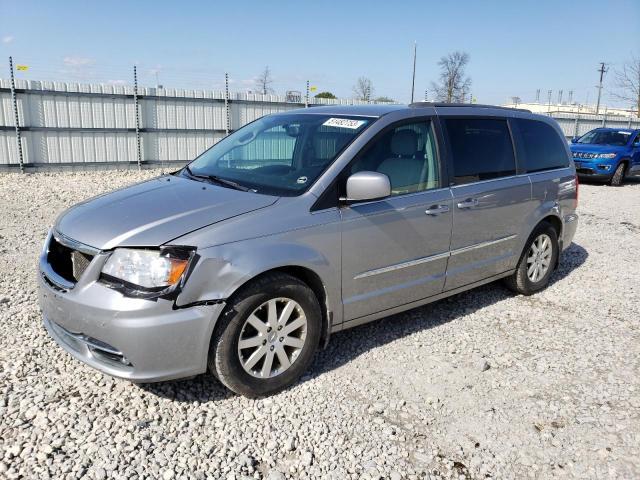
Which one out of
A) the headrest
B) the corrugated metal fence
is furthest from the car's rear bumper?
the corrugated metal fence

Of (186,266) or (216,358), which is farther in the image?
(216,358)

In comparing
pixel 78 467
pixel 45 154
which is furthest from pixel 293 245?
pixel 45 154

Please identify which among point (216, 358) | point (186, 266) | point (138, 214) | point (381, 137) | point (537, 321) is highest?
point (381, 137)

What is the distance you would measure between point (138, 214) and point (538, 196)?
3.73 metres

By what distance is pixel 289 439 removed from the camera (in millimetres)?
2977

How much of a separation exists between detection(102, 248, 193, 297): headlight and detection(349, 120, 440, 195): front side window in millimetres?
1351

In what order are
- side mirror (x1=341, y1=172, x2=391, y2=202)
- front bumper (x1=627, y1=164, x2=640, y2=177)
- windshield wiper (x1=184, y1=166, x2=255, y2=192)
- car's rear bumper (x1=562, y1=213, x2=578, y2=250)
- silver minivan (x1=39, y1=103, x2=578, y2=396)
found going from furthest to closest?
front bumper (x1=627, y1=164, x2=640, y2=177)
car's rear bumper (x1=562, y1=213, x2=578, y2=250)
windshield wiper (x1=184, y1=166, x2=255, y2=192)
side mirror (x1=341, y1=172, x2=391, y2=202)
silver minivan (x1=39, y1=103, x2=578, y2=396)

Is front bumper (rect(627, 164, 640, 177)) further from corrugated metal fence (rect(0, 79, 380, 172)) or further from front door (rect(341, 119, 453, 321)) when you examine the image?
front door (rect(341, 119, 453, 321))

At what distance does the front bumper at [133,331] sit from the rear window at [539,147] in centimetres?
351

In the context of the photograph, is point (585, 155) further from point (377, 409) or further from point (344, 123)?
point (377, 409)

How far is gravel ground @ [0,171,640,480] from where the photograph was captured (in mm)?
2791

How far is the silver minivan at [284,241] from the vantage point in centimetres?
292

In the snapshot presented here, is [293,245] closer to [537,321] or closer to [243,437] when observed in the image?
[243,437]

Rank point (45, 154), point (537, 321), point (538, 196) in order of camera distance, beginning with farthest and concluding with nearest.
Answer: point (45, 154) < point (538, 196) < point (537, 321)
